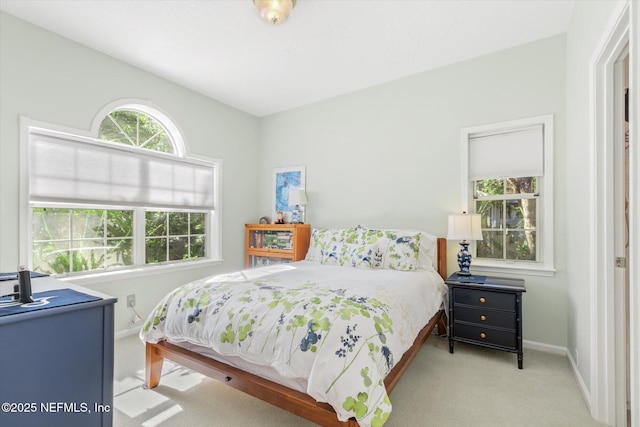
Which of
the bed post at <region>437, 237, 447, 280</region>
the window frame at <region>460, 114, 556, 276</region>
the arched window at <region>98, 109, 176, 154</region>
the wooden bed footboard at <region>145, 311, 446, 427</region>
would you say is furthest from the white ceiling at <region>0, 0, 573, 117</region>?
the wooden bed footboard at <region>145, 311, 446, 427</region>

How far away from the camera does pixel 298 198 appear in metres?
4.04

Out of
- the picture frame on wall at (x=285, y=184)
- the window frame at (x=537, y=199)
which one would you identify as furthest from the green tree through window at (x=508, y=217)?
the picture frame on wall at (x=285, y=184)

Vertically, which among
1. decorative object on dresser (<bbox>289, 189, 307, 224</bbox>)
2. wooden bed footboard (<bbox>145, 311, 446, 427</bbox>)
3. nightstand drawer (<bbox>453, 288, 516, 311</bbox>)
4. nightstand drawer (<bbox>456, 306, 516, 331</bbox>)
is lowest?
wooden bed footboard (<bbox>145, 311, 446, 427</bbox>)

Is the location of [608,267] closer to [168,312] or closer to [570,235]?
[570,235]

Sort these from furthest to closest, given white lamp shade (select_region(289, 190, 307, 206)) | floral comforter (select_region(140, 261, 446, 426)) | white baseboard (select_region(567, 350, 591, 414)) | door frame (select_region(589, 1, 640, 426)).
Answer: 1. white lamp shade (select_region(289, 190, 307, 206))
2. white baseboard (select_region(567, 350, 591, 414))
3. door frame (select_region(589, 1, 640, 426))
4. floral comforter (select_region(140, 261, 446, 426))

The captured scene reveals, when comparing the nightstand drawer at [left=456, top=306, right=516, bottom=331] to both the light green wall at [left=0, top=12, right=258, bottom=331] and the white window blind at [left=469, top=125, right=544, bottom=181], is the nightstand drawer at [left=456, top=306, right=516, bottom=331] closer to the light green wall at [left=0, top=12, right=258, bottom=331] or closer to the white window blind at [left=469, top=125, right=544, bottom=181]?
the white window blind at [left=469, top=125, right=544, bottom=181]

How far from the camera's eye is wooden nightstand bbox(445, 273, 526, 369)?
2.40 meters

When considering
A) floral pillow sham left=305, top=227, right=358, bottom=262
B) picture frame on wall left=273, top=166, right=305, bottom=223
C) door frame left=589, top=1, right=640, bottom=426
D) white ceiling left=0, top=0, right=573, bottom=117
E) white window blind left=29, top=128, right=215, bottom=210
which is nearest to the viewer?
door frame left=589, top=1, right=640, bottom=426

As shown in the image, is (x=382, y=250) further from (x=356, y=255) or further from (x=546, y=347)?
(x=546, y=347)

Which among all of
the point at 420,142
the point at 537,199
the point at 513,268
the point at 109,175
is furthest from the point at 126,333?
the point at 537,199

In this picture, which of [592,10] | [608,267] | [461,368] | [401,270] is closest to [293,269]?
[401,270]

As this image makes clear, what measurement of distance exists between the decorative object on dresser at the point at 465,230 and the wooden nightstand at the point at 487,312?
0.18 m

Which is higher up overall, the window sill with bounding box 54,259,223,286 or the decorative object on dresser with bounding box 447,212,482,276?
the decorative object on dresser with bounding box 447,212,482,276

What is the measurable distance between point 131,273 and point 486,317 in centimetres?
340
